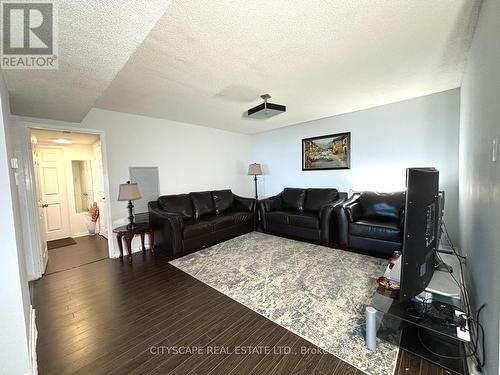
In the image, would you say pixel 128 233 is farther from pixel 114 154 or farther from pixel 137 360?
pixel 137 360

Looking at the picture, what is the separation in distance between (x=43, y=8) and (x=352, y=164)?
14.5ft

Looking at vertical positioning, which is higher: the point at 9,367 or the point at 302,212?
the point at 302,212

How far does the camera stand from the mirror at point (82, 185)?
16.1ft

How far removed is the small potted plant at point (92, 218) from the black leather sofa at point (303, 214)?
3783 millimetres

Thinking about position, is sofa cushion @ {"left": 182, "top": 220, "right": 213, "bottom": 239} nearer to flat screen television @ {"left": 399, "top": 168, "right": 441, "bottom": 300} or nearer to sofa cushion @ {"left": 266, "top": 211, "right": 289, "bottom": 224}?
sofa cushion @ {"left": 266, "top": 211, "right": 289, "bottom": 224}

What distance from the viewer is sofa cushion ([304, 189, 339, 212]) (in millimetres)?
4105

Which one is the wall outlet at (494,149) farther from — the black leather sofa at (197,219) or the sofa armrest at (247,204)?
the sofa armrest at (247,204)

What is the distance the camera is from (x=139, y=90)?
8.84 ft

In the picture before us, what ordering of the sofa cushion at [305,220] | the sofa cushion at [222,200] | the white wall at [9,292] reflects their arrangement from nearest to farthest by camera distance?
1. the white wall at [9,292]
2. the sofa cushion at [305,220]
3. the sofa cushion at [222,200]

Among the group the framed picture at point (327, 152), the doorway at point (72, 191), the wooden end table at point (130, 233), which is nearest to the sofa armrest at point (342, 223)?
the framed picture at point (327, 152)

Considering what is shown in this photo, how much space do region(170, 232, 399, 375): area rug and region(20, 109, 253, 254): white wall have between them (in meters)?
1.61

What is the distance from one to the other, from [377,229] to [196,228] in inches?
109

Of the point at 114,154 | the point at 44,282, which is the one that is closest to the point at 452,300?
the point at 44,282

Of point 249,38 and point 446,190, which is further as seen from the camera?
point 446,190
